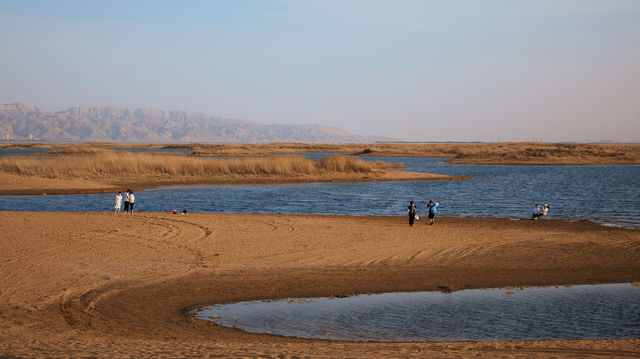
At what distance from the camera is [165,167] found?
177 ft

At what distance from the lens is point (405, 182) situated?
55344mm

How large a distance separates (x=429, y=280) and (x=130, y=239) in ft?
34.4

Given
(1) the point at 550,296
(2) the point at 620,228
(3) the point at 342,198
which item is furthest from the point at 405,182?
(1) the point at 550,296

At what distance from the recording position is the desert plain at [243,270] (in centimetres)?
934

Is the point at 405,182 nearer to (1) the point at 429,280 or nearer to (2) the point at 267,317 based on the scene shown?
(1) the point at 429,280

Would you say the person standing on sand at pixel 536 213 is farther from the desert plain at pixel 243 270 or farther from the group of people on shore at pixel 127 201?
the group of people on shore at pixel 127 201

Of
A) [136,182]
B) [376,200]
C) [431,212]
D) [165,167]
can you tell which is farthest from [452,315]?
[165,167]

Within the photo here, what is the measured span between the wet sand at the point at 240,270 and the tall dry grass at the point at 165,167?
87.0ft

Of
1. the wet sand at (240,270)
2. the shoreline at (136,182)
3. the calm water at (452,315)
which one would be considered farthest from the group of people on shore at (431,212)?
the shoreline at (136,182)

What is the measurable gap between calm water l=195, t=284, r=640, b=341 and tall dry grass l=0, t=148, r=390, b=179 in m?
42.1

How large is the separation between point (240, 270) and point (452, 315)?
6041 millimetres

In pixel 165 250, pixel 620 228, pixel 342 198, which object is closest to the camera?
pixel 165 250

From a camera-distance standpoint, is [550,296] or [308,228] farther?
[308,228]

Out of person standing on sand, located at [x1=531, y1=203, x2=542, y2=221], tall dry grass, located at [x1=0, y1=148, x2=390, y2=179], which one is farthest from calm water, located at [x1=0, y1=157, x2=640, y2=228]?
tall dry grass, located at [x1=0, y1=148, x2=390, y2=179]
